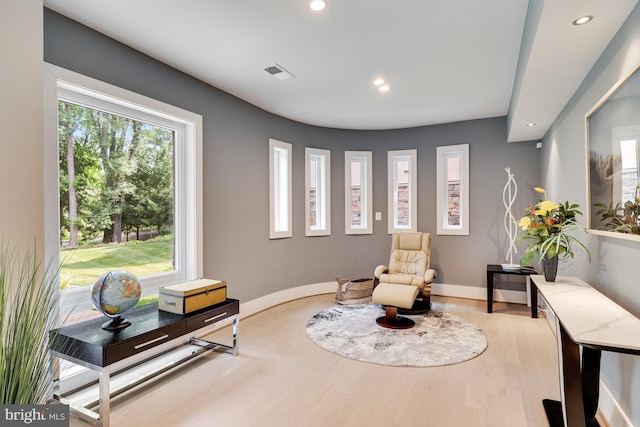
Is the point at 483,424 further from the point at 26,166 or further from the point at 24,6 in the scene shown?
the point at 24,6

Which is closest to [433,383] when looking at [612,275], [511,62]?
[612,275]

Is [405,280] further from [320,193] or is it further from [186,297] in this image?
[186,297]

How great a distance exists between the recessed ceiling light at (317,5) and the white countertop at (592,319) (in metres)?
2.24

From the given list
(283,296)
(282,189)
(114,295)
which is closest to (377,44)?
A: (282,189)

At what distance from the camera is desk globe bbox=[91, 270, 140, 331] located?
210 cm

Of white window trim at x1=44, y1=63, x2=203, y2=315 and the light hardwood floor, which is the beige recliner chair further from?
white window trim at x1=44, y1=63, x2=203, y2=315

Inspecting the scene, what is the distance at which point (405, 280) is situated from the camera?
13.6 ft

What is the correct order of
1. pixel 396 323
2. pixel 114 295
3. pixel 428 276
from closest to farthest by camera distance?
pixel 114 295 → pixel 396 323 → pixel 428 276

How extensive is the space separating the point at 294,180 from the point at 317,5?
2.85 m

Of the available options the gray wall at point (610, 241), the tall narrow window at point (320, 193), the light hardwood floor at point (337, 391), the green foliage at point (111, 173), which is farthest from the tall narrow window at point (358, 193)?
the green foliage at point (111, 173)

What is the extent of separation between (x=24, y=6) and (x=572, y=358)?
3.31 metres

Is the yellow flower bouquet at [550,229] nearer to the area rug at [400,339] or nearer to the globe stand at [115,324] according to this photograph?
the area rug at [400,339]

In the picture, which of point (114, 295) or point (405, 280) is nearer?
point (114, 295)

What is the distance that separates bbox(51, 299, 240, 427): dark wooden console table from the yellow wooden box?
4 cm
